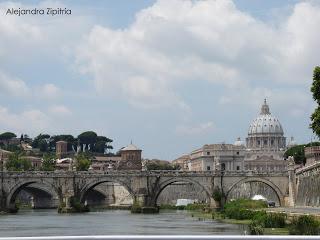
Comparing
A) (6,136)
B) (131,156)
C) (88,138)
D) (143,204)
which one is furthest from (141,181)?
(6,136)

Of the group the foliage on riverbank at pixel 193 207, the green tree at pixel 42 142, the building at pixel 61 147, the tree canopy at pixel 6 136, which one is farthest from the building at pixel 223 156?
the foliage on riverbank at pixel 193 207

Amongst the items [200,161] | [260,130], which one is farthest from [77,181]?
[260,130]

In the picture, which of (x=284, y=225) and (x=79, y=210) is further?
(x=79, y=210)

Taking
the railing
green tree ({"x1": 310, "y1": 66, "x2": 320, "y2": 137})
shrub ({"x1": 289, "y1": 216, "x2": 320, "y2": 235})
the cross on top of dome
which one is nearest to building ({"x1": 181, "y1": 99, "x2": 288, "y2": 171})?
→ the cross on top of dome

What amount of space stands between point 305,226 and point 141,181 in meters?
47.0

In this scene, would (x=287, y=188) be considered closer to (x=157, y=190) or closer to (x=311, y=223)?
(x=157, y=190)

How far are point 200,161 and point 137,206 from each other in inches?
3192

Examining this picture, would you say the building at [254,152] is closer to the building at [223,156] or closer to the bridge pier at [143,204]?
the building at [223,156]

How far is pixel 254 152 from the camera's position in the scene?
177875 mm

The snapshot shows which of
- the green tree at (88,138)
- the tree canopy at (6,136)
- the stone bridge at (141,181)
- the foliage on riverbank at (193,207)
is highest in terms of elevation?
the tree canopy at (6,136)

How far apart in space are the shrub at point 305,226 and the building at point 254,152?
9305 cm

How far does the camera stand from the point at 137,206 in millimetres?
72500

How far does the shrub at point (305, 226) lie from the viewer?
1072 inches

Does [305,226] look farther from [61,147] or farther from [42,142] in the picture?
[42,142]
